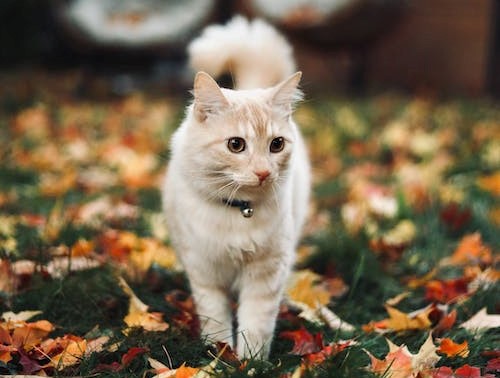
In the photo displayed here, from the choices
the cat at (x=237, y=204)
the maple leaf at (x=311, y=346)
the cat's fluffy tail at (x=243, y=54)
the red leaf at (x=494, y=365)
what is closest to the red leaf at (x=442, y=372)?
the red leaf at (x=494, y=365)

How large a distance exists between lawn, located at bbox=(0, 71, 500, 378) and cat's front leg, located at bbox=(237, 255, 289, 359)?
0.26 ft

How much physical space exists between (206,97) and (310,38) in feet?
11.9

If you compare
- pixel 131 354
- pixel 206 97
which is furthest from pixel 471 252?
pixel 131 354

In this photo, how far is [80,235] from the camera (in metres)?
2.36

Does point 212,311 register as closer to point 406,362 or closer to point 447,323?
point 406,362

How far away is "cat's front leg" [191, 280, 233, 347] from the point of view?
1743 millimetres

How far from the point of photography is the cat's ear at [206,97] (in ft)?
5.41

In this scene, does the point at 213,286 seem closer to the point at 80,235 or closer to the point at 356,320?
the point at 356,320

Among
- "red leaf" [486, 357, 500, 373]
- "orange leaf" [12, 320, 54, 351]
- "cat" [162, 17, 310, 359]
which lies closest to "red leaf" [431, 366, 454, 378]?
"red leaf" [486, 357, 500, 373]

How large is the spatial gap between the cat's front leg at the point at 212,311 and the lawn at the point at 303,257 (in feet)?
0.17

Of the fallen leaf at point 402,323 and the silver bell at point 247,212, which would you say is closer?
the silver bell at point 247,212

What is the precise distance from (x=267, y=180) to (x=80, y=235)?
1.00 meters

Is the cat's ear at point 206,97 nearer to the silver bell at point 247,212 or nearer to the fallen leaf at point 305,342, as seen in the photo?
the silver bell at point 247,212

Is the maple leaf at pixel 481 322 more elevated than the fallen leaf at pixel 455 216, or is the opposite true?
the fallen leaf at pixel 455 216
